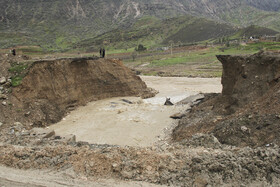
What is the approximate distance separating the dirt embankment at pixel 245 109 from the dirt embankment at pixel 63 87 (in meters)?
10.7

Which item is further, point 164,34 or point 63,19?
point 63,19

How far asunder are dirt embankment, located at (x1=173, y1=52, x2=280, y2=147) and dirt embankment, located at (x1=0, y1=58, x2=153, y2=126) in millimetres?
10703

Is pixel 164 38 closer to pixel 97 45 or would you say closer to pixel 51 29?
pixel 97 45

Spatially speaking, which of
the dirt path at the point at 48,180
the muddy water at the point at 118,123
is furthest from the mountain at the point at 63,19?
the dirt path at the point at 48,180

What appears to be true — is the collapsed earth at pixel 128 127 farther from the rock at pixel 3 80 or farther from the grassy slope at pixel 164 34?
the grassy slope at pixel 164 34

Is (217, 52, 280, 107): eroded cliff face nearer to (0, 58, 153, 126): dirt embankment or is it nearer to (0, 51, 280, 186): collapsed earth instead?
(0, 51, 280, 186): collapsed earth

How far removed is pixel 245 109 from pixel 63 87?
1618cm

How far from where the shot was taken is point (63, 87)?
2181 centimetres

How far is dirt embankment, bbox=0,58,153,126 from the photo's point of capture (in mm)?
17181

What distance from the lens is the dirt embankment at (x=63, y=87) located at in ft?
56.4

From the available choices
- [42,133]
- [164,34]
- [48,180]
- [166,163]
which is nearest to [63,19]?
[164,34]

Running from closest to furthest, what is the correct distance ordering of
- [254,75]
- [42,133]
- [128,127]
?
[42,133] < [254,75] < [128,127]

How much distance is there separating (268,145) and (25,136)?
11.5 meters

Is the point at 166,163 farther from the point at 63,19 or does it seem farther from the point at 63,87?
the point at 63,19
